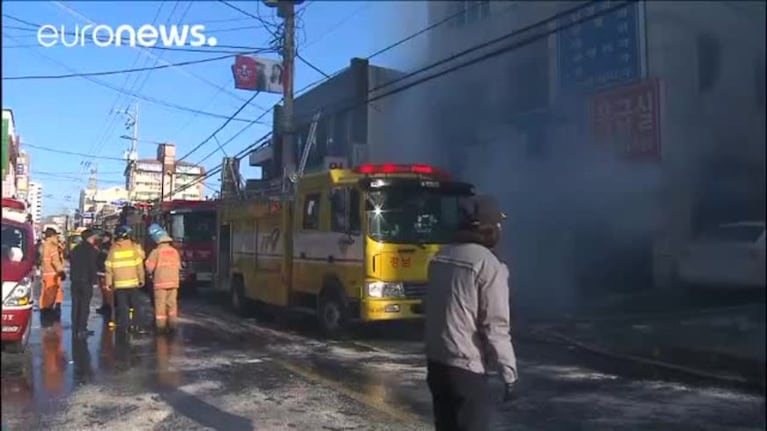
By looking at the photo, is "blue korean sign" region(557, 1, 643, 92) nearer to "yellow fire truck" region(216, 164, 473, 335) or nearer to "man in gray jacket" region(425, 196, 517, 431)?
"yellow fire truck" region(216, 164, 473, 335)

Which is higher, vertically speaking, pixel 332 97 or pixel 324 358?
pixel 332 97

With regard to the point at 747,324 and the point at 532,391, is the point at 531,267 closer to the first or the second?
the point at 532,391

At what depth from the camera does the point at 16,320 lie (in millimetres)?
7137

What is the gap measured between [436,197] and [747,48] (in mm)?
5470

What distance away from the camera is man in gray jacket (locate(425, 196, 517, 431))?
3.47 m

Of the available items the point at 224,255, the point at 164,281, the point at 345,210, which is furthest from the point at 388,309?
the point at 224,255

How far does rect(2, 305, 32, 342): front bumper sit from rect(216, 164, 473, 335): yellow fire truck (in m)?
3.92

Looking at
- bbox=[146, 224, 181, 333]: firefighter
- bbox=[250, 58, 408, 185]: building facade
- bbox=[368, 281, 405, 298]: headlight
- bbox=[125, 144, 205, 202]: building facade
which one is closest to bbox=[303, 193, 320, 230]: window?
bbox=[368, 281, 405, 298]: headlight

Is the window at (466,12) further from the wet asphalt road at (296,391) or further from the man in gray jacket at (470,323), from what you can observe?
the man in gray jacket at (470,323)

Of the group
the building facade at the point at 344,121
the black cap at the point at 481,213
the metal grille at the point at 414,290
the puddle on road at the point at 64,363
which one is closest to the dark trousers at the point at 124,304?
the puddle on road at the point at 64,363

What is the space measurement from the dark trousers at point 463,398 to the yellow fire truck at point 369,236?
5555 millimetres

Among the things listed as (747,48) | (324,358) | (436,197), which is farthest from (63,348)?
(747,48)

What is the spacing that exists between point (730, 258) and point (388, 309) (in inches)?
266

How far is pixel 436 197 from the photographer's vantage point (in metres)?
10.0
